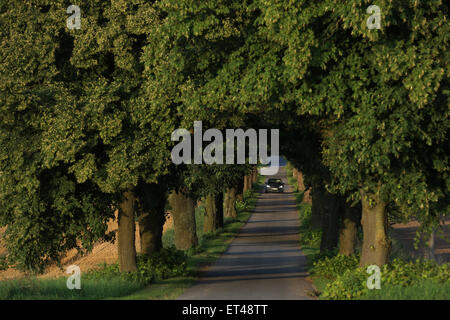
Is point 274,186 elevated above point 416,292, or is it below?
below

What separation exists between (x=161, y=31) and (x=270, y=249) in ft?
68.0

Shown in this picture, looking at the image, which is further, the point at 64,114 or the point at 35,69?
the point at 35,69

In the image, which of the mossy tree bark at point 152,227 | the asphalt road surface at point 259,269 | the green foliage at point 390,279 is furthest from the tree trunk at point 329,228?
the green foliage at point 390,279

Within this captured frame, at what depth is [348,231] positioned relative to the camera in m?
26.2

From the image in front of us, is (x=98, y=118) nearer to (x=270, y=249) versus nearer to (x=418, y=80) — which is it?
(x=418, y=80)

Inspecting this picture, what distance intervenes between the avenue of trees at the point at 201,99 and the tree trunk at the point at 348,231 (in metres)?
3.18

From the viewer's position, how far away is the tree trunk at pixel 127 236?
2328 centimetres

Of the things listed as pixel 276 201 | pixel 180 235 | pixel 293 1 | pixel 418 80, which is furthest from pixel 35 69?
pixel 276 201

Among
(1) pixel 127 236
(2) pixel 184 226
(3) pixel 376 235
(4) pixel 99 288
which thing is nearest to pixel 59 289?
(4) pixel 99 288

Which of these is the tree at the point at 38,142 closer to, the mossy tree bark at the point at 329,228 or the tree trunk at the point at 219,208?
the mossy tree bark at the point at 329,228

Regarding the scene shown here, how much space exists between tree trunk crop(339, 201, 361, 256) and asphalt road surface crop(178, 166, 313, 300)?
5.57 feet

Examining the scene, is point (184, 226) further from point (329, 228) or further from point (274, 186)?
point (274, 186)

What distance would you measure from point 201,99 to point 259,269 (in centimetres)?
1180

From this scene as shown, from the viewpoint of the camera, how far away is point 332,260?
25.2 meters
